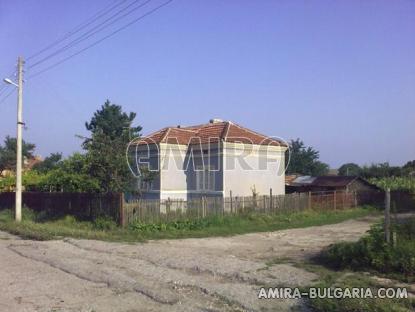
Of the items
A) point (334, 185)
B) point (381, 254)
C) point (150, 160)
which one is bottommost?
point (381, 254)

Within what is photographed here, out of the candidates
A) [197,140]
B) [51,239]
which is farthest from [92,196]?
[197,140]

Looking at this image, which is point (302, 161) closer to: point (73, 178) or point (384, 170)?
point (384, 170)

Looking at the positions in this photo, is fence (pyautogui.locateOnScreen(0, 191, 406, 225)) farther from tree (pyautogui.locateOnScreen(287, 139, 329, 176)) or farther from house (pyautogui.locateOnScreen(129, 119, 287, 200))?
tree (pyautogui.locateOnScreen(287, 139, 329, 176))

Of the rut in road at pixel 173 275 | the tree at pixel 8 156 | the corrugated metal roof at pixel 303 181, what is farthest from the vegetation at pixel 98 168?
the tree at pixel 8 156

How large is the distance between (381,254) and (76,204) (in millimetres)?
16241

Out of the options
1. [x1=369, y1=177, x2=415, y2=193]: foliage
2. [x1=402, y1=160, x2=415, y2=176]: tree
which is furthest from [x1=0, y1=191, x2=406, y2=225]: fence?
[x1=402, y1=160, x2=415, y2=176]: tree

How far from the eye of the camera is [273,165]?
1123 inches

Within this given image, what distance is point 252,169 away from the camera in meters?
27.1

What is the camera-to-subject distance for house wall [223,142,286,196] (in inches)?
1019

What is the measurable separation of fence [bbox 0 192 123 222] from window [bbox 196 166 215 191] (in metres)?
6.95

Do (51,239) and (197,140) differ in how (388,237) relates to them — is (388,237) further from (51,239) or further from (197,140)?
(197,140)

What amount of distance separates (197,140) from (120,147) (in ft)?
22.8

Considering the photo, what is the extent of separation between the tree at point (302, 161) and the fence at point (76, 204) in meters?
41.9

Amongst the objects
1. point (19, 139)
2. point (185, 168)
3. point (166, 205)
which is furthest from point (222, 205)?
point (19, 139)
